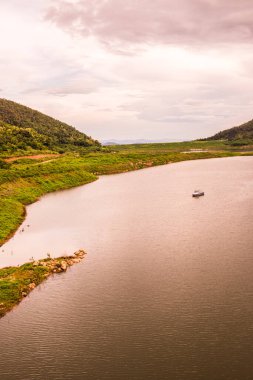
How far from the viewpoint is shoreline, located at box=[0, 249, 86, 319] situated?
3969 cm

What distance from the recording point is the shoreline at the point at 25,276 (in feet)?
130

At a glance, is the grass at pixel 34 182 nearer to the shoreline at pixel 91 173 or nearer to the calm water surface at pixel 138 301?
the shoreline at pixel 91 173

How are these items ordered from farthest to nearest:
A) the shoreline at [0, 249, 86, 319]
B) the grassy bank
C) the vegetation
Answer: the grassy bank < the vegetation < the shoreline at [0, 249, 86, 319]

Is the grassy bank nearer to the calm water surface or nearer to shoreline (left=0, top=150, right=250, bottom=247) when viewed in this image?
shoreline (left=0, top=150, right=250, bottom=247)

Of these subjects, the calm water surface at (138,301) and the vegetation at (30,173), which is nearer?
the calm water surface at (138,301)

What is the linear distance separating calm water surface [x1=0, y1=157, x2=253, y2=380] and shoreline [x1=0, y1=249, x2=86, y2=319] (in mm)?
934

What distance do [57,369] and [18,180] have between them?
257 feet

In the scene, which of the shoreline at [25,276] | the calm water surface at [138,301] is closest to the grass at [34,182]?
the shoreline at [25,276]

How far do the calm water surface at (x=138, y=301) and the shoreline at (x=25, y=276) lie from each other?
93 cm

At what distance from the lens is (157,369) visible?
28016mm

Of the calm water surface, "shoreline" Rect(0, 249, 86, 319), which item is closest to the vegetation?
"shoreline" Rect(0, 249, 86, 319)

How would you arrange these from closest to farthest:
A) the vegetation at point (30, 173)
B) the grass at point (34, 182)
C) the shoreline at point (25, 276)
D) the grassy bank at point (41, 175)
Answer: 1. the shoreline at point (25, 276)
2. the grass at point (34, 182)
3. the vegetation at point (30, 173)
4. the grassy bank at point (41, 175)

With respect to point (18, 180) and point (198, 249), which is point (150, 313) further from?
point (18, 180)

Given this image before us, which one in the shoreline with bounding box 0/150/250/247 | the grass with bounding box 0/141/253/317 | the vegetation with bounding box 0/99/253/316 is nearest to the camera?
the grass with bounding box 0/141/253/317
